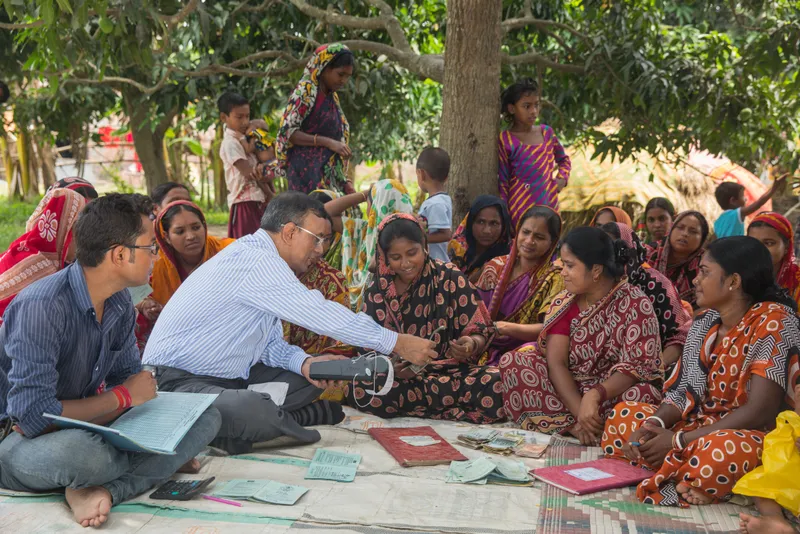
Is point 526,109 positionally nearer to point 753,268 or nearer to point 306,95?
point 306,95

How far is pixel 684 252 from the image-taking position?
5117 millimetres

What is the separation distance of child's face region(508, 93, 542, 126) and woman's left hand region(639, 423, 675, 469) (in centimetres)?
305

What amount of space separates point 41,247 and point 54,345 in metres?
1.21

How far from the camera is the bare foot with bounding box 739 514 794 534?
2520 millimetres

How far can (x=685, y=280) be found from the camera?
516 centimetres

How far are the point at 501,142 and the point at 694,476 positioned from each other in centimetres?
336

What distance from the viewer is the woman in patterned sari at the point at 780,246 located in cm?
438

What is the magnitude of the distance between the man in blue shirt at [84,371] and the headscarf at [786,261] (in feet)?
10.7

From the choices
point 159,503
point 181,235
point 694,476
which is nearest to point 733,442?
point 694,476

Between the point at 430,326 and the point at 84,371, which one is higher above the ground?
the point at 84,371

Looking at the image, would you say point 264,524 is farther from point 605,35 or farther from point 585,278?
point 605,35

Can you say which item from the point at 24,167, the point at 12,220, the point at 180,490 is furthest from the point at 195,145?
the point at 180,490

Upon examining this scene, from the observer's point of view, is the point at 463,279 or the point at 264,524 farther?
the point at 463,279

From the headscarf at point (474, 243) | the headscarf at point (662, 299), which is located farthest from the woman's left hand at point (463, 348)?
the headscarf at point (474, 243)
